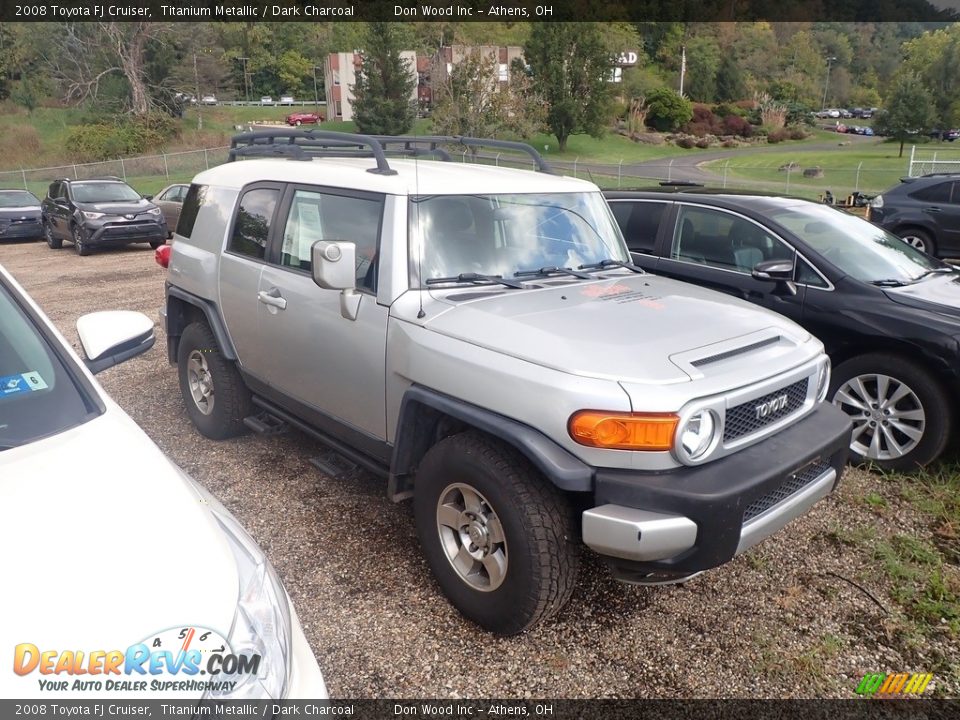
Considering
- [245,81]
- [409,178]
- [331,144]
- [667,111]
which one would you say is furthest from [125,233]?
[245,81]

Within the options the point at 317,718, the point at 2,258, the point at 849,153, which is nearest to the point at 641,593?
the point at 317,718

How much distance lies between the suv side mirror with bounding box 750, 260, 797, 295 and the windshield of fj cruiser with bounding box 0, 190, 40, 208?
19.9 m

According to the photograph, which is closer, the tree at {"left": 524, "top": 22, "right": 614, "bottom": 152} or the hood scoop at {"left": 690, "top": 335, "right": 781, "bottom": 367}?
the hood scoop at {"left": 690, "top": 335, "right": 781, "bottom": 367}

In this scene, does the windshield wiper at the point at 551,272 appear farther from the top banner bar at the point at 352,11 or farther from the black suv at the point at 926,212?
the top banner bar at the point at 352,11

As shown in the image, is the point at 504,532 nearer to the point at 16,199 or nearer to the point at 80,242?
the point at 80,242

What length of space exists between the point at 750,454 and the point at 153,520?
214 centimetres

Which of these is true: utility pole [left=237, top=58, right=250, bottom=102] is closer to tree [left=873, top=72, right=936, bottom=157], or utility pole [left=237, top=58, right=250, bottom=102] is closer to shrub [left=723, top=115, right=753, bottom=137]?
shrub [left=723, top=115, right=753, bottom=137]

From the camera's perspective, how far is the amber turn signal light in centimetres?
252

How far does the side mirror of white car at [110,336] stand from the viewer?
2.60 m

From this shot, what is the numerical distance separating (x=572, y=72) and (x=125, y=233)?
161 feet

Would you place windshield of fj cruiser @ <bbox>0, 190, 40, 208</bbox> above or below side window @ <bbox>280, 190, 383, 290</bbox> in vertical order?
below

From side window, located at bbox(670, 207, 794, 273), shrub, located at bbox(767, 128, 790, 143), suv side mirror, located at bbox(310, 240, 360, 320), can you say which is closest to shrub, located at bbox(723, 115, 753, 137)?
shrub, located at bbox(767, 128, 790, 143)

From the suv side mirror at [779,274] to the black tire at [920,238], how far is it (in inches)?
357

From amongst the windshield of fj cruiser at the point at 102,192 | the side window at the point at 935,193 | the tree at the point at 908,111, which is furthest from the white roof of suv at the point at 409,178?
the tree at the point at 908,111
